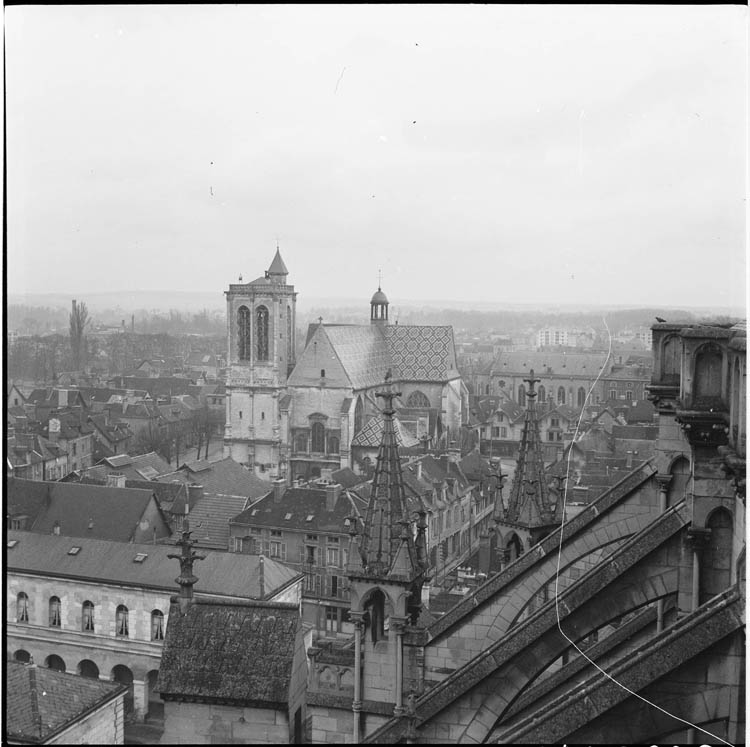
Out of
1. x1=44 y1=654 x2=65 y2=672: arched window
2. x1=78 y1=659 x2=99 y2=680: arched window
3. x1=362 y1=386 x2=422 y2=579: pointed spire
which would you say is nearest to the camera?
x1=362 y1=386 x2=422 y2=579: pointed spire

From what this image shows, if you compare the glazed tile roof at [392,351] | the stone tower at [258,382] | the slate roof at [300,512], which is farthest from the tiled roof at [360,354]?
the slate roof at [300,512]

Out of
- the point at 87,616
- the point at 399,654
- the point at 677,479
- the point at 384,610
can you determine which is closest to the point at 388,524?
the point at 384,610

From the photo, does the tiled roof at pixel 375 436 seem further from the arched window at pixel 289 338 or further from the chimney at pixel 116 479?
the chimney at pixel 116 479

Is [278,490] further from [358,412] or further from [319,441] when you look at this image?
[358,412]

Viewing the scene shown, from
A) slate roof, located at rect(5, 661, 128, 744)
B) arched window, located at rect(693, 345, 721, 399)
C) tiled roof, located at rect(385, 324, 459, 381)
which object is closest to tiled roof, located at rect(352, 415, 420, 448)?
tiled roof, located at rect(385, 324, 459, 381)

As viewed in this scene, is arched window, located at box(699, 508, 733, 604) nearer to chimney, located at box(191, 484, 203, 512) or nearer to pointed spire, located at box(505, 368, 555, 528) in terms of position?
pointed spire, located at box(505, 368, 555, 528)

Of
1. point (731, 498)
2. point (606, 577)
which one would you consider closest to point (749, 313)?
point (731, 498)

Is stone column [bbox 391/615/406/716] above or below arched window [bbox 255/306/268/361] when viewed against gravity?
below

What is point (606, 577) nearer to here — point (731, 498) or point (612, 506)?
point (731, 498)
